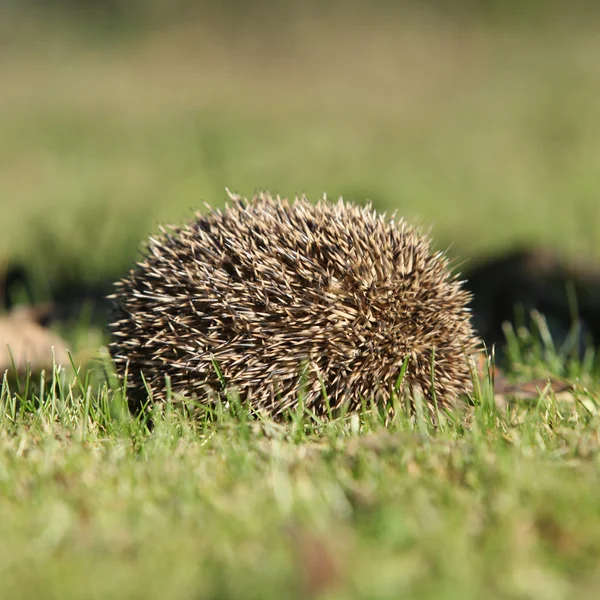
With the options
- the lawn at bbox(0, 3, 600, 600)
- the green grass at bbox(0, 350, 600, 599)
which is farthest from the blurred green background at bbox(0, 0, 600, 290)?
the green grass at bbox(0, 350, 600, 599)

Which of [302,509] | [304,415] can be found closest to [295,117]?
[304,415]

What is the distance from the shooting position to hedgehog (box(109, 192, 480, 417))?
13.8ft

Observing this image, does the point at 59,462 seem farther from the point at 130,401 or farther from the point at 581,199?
the point at 581,199

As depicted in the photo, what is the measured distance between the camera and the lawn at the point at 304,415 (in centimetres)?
253

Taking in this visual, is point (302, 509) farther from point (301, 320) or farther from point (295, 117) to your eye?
point (295, 117)

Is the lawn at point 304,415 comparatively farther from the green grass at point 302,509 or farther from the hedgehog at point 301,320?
the hedgehog at point 301,320

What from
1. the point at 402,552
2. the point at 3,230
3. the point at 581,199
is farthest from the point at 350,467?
the point at 581,199

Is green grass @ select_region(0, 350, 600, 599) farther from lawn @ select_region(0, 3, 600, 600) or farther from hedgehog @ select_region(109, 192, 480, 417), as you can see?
hedgehog @ select_region(109, 192, 480, 417)

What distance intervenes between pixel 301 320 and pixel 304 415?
542 millimetres

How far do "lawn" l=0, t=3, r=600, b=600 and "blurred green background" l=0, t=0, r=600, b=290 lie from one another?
86mm

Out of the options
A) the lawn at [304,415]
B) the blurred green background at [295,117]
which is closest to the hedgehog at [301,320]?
the lawn at [304,415]

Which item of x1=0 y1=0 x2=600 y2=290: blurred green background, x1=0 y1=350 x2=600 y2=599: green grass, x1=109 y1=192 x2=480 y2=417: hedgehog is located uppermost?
x1=0 y1=0 x2=600 y2=290: blurred green background

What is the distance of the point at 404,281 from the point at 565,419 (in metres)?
1.08

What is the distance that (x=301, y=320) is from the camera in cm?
417
